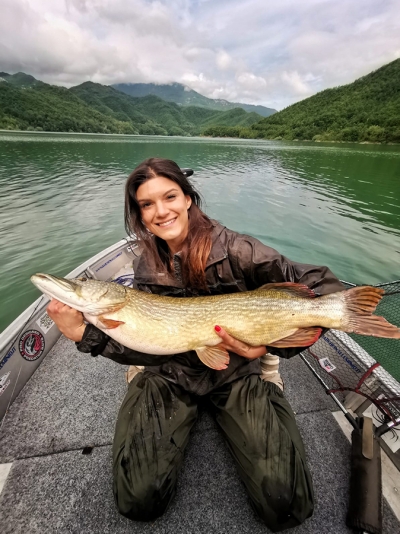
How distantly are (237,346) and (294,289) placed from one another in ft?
2.13

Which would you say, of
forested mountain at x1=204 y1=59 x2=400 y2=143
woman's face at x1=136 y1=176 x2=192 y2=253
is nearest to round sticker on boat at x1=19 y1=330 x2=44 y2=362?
woman's face at x1=136 y1=176 x2=192 y2=253

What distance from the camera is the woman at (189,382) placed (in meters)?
1.77

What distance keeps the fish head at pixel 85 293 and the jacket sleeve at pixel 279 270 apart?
106 centimetres

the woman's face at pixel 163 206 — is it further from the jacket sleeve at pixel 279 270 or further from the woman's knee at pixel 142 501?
the woman's knee at pixel 142 501

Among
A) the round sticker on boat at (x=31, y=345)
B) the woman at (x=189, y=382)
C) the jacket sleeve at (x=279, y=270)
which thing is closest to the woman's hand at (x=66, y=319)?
the woman at (x=189, y=382)

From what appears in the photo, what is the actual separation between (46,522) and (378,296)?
2876 mm

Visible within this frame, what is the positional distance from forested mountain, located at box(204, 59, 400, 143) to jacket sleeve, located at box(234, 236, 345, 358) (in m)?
79.0

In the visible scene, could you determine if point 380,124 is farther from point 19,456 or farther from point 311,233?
point 19,456

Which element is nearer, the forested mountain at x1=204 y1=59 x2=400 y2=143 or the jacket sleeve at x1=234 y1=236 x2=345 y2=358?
the jacket sleeve at x1=234 y1=236 x2=345 y2=358

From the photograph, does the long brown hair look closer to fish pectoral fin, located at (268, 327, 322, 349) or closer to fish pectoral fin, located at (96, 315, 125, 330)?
fish pectoral fin, located at (96, 315, 125, 330)

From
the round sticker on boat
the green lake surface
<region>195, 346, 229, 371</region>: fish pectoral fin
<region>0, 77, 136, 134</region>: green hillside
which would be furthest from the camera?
<region>0, 77, 136, 134</region>: green hillside

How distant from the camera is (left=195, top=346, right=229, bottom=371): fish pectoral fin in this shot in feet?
6.56

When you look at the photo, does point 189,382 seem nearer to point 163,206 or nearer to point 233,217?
point 163,206

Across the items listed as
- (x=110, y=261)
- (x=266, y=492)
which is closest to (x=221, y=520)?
(x=266, y=492)
